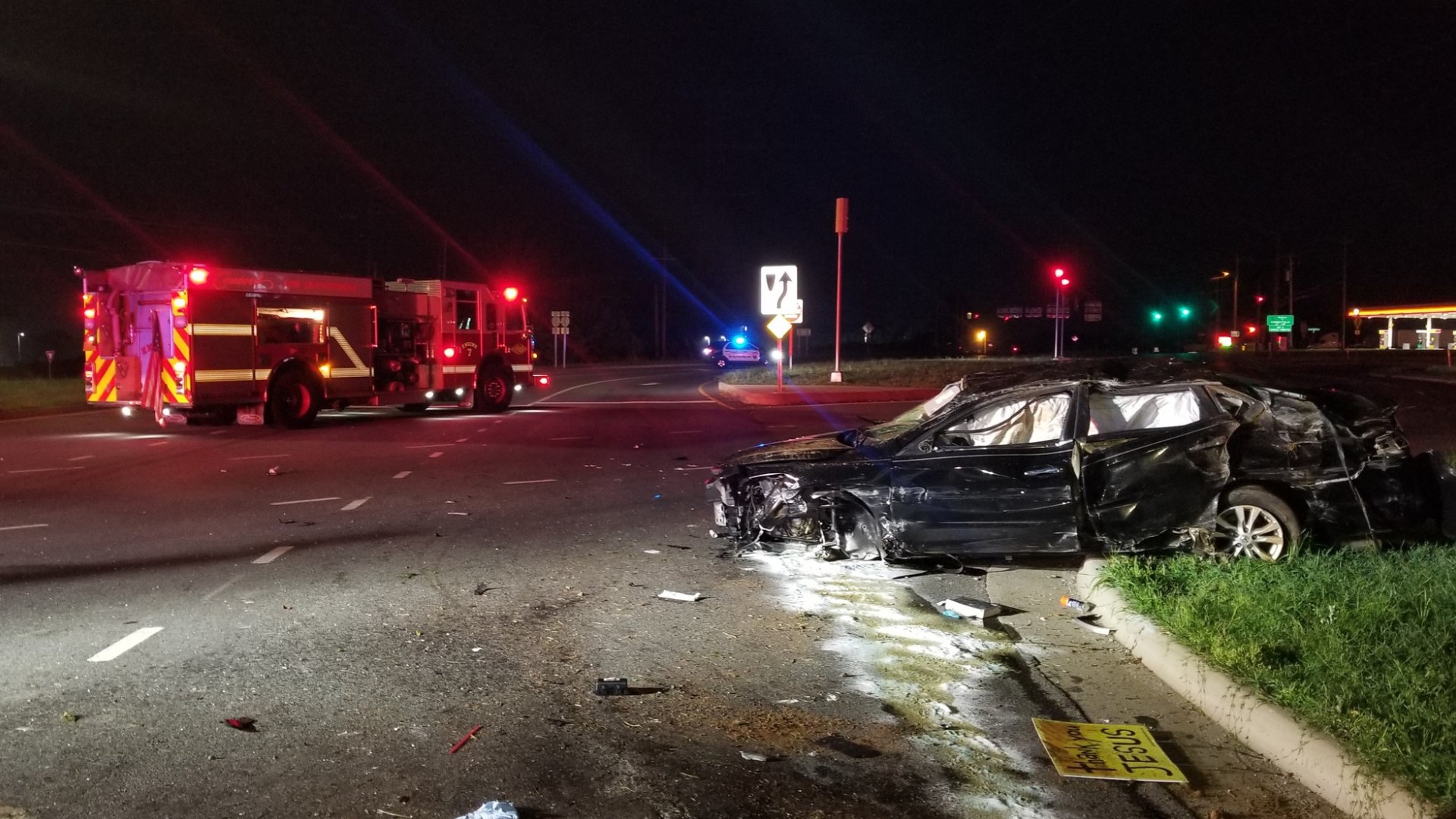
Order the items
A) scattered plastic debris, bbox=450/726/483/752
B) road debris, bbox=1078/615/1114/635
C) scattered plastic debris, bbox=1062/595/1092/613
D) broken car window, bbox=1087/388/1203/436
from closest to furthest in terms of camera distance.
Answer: scattered plastic debris, bbox=450/726/483/752
road debris, bbox=1078/615/1114/635
scattered plastic debris, bbox=1062/595/1092/613
broken car window, bbox=1087/388/1203/436

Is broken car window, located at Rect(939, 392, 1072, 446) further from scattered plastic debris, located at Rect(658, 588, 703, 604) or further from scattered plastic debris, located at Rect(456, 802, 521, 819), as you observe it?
scattered plastic debris, located at Rect(456, 802, 521, 819)

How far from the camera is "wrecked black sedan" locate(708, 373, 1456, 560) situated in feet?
25.5

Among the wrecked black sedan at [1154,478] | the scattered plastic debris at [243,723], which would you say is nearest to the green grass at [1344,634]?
the wrecked black sedan at [1154,478]

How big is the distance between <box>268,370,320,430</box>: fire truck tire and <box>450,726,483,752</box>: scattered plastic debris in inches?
679

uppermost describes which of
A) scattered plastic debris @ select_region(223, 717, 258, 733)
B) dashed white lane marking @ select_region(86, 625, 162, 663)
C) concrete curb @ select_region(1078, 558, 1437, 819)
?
concrete curb @ select_region(1078, 558, 1437, 819)

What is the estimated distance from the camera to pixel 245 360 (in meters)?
19.9

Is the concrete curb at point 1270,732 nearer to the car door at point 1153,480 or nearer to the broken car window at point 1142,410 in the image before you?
the car door at point 1153,480

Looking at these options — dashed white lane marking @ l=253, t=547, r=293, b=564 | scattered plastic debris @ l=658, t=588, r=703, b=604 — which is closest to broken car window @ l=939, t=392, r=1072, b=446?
scattered plastic debris @ l=658, t=588, r=703, b=604

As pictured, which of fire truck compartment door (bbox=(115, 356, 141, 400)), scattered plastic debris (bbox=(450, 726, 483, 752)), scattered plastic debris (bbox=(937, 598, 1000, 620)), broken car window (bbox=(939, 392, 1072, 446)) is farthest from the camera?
fire truck compartment door (bbox=(115, 356, 141, 400))

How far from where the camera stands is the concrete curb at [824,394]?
27.8 m

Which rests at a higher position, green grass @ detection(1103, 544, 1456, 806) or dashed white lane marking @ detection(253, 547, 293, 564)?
green grass @ detection(1103, 544, 1456, 806)

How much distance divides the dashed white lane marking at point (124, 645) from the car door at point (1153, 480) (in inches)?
249

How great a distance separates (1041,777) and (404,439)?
16.0 metres

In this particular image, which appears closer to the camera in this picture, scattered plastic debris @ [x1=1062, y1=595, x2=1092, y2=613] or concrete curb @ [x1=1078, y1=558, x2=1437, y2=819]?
concrete curb @ [x1=1078, y1=558, x2=1437, y2=819]
